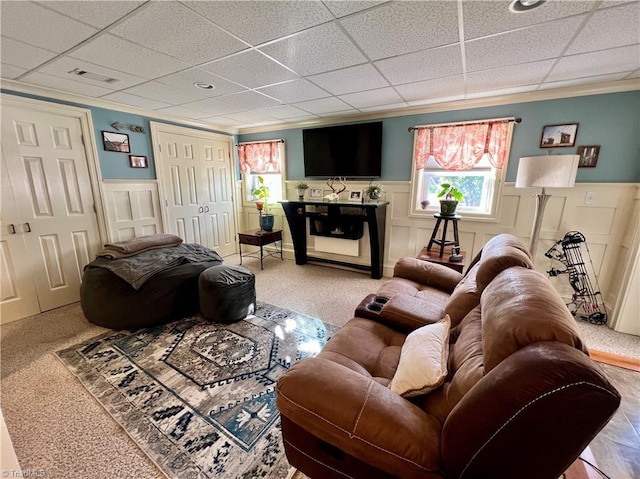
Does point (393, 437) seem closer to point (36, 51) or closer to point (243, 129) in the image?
point (36, 51)

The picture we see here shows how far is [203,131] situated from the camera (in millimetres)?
4234

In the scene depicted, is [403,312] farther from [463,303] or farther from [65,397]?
[65,397]

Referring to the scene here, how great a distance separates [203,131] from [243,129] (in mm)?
748

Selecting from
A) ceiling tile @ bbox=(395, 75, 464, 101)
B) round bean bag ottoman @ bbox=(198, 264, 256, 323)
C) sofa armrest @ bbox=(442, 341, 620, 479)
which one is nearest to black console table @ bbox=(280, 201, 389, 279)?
ceiling tile @ bbox=(395, 75, 464, 101)

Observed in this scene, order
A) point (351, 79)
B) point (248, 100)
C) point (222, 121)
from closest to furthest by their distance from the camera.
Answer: point (351, 79), point (248, 100), point (222, 121)

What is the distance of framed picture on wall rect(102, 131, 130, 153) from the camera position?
3.15 m

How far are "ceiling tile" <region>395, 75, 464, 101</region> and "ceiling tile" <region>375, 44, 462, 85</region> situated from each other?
0.13 meters

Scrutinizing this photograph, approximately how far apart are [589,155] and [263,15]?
3.24 metres

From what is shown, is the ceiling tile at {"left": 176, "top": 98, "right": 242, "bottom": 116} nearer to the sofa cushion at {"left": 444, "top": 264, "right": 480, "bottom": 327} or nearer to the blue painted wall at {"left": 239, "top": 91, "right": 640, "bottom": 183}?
the blue painted wall at {"left": 239, "top": 91, "right": 640, "bottom": 183}

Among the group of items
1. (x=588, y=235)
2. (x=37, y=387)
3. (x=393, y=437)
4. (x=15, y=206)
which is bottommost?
(x=37, y=387)

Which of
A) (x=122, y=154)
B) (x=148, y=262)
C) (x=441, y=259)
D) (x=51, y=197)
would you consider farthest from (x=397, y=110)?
(x=51, y=197)

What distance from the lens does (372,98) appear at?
293 cm

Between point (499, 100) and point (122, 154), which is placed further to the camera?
point (122, 154)

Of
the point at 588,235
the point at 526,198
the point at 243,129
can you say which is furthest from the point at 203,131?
the point at 588,235
